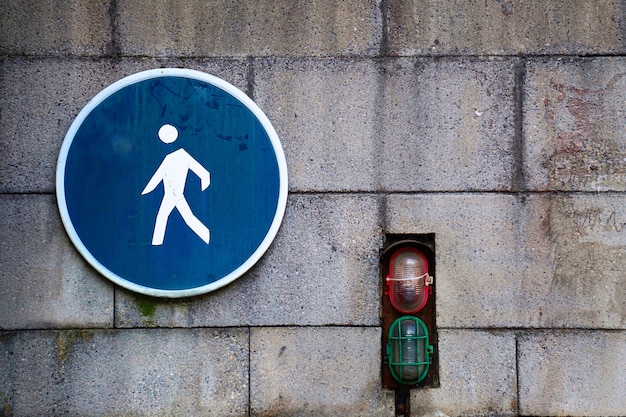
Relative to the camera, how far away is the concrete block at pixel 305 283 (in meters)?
4.67

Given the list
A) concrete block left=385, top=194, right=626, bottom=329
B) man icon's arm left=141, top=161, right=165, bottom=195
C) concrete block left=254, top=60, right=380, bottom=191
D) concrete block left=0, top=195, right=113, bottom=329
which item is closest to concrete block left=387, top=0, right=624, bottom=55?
concrete block left=254, top=60, right=380, bottom=191

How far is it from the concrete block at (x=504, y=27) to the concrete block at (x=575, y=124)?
134 millimetres

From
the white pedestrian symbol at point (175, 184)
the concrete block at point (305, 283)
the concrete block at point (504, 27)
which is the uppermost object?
the concrete block at point (504, 27)

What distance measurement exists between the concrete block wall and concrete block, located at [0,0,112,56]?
1cm

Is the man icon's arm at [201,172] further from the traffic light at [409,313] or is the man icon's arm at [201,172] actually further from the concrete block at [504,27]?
the concrete block at [504,27]

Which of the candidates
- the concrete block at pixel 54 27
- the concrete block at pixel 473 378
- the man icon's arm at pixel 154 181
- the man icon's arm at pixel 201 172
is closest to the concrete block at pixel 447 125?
the concrete block at pixel 473 378

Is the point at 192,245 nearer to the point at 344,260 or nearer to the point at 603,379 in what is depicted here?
the point at 344,260

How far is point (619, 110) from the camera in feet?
15.6

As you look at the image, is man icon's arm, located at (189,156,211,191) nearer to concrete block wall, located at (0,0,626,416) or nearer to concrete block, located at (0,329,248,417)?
concrete block wall, located at (0,0,626,416)

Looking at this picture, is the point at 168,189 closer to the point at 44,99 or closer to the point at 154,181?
the point at 154,181

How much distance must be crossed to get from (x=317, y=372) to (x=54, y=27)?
2902mm

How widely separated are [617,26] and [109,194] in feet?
11.7

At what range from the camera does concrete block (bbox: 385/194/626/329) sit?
15.3 feet

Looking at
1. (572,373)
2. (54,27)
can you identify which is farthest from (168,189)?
(572,373)
